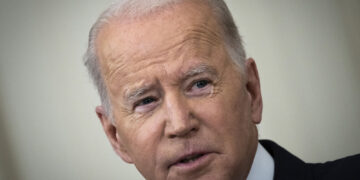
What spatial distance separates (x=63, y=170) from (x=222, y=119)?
1529 millimetres

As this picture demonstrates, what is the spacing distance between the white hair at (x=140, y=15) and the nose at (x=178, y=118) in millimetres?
347

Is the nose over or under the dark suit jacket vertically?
over

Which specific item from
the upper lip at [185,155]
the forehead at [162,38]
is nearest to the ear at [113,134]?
the forehead at [162,38]

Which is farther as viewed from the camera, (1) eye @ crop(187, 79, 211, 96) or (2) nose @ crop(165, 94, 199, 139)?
(1) eye @ crop(187, 79, 211, 96)

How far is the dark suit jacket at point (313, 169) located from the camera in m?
1.91

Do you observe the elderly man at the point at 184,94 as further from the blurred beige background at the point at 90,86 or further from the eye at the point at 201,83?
the blurred beige background at the point at 90,86

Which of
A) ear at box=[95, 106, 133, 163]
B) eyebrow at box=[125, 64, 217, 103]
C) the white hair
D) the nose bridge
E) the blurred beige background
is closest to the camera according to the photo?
the nose bridge

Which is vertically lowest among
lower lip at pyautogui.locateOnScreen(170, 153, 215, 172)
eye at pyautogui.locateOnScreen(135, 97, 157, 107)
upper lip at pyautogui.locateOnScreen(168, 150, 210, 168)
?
lower lip at pyautogui.locateOnScreen(170, 153, 215, 172)

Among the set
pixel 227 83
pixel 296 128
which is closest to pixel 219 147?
pixel 227 83

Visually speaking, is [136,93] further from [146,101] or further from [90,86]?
[90,86]

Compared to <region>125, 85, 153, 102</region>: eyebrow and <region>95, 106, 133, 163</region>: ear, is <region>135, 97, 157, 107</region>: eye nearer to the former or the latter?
<region>125, 85, 153, 102</region>: eyebrow

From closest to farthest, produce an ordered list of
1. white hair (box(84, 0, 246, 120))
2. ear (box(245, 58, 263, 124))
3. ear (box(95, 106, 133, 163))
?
white hair (box(84, 0, 246, 120)) → ear (box(245, 58, 263, 124)) → ear (box(95, 106, 133, 163))

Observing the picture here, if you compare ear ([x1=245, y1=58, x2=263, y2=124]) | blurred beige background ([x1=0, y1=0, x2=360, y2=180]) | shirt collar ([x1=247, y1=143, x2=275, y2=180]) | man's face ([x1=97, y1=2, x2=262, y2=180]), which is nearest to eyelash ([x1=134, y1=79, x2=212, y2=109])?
man's face ([x1=97, y1=2, x2=262, y2=180])

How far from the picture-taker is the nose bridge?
166cm
